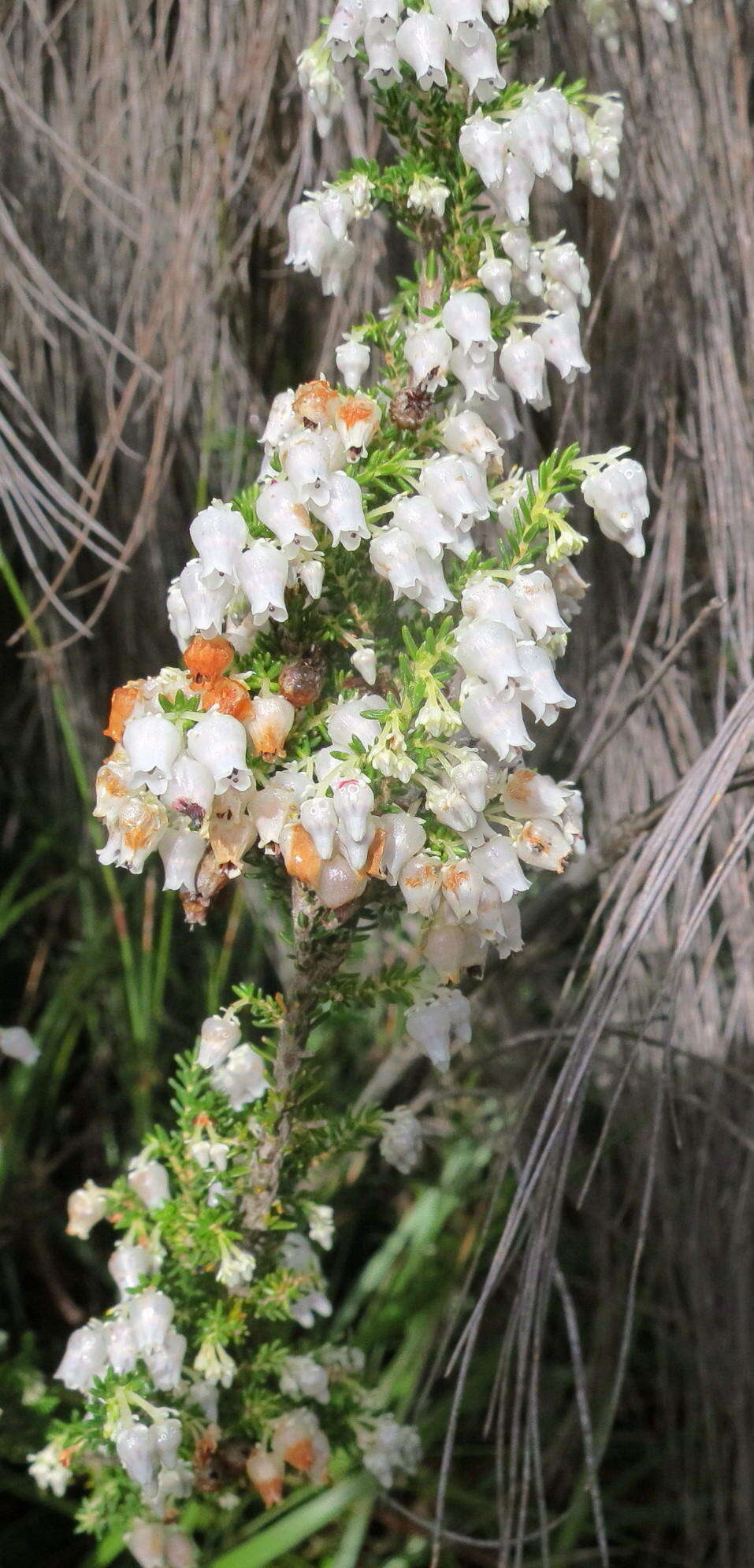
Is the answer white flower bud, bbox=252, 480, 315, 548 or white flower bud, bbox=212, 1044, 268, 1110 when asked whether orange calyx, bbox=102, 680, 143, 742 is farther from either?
white flower bud, bbox=212, 1044, 268, 1110

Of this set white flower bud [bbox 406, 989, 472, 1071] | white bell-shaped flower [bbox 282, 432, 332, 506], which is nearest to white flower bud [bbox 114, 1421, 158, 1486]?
white flower bud [bbox 406, 989, 472, 1071]

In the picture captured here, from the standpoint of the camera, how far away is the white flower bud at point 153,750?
49 cm

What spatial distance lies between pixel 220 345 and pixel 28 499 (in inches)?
11.0

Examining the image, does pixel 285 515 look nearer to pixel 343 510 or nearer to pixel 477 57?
pixel 343 510

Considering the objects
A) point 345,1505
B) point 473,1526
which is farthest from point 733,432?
point 473,1526

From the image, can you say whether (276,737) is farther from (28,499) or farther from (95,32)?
(95,32)

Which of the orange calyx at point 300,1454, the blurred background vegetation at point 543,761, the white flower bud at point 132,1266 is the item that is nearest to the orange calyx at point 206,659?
the blurred background vegetation at point 543,761

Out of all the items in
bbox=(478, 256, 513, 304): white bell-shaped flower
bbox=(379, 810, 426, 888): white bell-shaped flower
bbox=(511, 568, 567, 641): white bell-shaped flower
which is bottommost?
bbox=(379, 810, 426, 888): white bell-shaped flower

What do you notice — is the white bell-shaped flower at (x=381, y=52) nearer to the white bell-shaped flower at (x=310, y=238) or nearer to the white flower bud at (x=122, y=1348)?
the white bell-shaped flower at (x=310, y=238)

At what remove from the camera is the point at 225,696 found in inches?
20.6

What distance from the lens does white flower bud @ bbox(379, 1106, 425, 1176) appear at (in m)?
0.70

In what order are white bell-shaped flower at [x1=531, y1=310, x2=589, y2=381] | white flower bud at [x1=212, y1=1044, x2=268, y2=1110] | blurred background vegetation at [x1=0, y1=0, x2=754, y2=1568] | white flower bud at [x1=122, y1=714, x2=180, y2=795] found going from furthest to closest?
1. blurred background vegetation at [x1=0, y1=0, x2=754, y2=1568]
2. white flower bud at [x1=212, y1=1044, x2=268, y2=1110]
3. white bell-shaped flower at [x1=531, y1=310, x2=589, y2=381]
4. white flower bud at [x1=122, y1=714, x2=180, y2=795]

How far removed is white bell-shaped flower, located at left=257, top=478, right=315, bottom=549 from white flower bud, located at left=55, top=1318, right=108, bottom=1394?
43 centimetres

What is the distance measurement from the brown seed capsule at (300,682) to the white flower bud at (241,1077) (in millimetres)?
217
